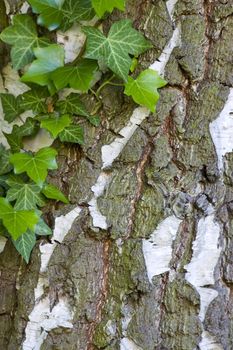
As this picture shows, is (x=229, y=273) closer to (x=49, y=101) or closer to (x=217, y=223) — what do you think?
(x=217, y=223)

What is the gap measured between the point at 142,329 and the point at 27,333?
0.72ft

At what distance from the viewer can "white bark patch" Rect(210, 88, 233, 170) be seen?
0.90 metres

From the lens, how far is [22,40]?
90 cm

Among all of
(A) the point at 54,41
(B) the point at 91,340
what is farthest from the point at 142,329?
(A) the point at 54,41

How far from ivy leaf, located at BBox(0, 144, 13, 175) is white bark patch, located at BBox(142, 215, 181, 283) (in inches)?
11.6

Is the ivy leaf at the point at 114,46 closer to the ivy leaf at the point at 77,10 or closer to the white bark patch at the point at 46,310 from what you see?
the ivy leaf at the point at 77,10

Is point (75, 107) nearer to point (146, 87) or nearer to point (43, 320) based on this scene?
point (146, 87)

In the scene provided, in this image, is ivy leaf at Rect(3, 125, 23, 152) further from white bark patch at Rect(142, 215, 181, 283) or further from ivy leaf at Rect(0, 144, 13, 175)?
white bark patch at Rect(142, 215, 181, 283)

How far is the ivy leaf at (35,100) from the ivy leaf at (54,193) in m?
0.15

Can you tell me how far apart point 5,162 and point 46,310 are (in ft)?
0.96

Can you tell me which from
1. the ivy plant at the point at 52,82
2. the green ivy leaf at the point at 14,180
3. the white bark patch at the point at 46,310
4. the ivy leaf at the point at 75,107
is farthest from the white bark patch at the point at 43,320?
the ivy leaf at the point at 75,107

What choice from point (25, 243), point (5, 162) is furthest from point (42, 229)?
point (5, 162)

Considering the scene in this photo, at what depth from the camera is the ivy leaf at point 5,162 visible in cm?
93

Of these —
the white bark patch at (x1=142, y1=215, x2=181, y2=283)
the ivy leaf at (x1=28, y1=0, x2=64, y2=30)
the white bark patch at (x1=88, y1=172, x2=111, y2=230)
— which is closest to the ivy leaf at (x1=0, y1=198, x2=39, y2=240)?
the white bark patch at (x1=88, y1=172, x2=111, y2=230)
